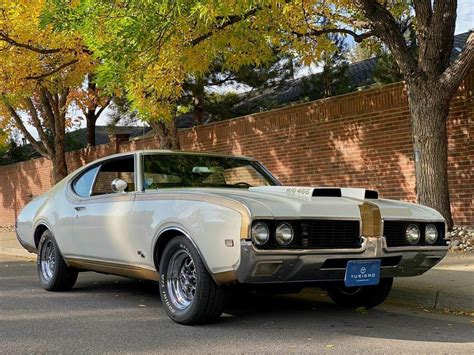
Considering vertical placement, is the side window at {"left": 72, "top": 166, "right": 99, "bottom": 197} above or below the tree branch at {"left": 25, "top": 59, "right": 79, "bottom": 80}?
below

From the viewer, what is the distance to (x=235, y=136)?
49.0 feet

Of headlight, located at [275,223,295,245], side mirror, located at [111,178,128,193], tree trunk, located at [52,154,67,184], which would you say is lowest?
headlight, located at [275,223,295,245]

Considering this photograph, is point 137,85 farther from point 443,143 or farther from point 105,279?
point 443,143

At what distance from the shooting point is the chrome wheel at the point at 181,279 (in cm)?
529

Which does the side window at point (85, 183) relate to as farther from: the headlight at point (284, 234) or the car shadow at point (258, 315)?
the headlight at point (284, 234)

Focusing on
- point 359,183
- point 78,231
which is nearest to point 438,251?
point 78,231

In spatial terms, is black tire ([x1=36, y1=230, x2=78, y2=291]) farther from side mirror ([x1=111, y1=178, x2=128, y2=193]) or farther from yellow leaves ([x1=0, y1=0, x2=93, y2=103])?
yellow leaves ([x1=0, y1=0, x2=93, y2=103])

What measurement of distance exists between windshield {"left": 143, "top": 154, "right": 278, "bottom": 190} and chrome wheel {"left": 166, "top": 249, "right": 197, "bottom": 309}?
3.36 feet

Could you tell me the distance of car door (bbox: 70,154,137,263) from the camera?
609 cm

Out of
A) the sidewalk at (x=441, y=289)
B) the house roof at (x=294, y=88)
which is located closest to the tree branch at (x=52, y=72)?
the house roof at (x=294, y=88)

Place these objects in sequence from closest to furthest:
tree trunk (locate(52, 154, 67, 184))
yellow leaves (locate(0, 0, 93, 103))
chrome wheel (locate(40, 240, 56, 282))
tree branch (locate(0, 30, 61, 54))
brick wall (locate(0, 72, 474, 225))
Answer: chrome wheel (locate(40, 240, 56, 282)) → brick wall (locate(0, 72, 474, 225)) → yellow leaves (locate(0, 0, 93, 103)) → tree branch (locate(0, 30, 61, 54)) → tree trunk (locate(52, 154, 67, 184))

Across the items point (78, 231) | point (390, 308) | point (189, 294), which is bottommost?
point (390, 308)

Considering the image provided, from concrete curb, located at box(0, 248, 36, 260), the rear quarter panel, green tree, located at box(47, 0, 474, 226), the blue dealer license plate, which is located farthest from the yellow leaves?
the blue dealer license plate

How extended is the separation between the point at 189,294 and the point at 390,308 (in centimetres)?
→ 219
